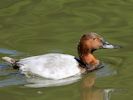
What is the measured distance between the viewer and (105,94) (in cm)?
910

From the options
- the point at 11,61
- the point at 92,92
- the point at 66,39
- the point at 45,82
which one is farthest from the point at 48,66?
the point at 66,39

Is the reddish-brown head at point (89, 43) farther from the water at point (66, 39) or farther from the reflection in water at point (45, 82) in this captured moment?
the reflection in water at point (45, 82)

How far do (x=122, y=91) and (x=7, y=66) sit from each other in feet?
7.95

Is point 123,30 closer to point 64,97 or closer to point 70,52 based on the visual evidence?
point 70,52

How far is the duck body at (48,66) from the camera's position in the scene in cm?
987

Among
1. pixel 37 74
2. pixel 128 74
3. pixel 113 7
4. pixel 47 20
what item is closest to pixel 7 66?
pixel 37 74

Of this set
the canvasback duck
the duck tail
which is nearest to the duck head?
the canvasback duck

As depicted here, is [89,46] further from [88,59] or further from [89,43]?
[88,59]

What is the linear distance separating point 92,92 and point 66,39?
2.82 metres

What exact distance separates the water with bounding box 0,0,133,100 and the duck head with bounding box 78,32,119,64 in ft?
1.01

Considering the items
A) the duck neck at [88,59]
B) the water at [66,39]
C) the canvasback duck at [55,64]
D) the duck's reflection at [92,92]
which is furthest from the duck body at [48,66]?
the duck neck at [88,59]

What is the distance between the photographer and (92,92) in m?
9.38

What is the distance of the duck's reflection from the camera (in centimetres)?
903

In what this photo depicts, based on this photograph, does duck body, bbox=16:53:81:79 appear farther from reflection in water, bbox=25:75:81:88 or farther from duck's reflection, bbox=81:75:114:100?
duck's reflection, bbox=81:75:114:100
